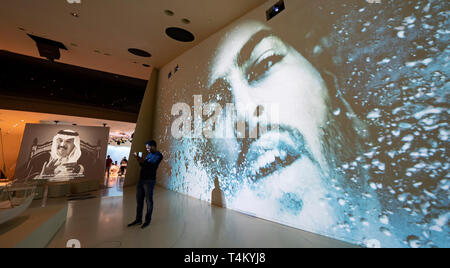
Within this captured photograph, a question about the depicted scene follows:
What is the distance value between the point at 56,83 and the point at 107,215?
8.11 meters

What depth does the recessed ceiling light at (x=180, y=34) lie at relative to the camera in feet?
15.3

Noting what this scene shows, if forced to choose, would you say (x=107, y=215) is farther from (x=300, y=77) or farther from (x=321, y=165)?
(x=300, y=77)

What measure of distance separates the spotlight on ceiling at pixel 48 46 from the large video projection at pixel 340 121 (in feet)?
18.0

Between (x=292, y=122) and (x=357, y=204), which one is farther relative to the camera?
(x=292, y=122)

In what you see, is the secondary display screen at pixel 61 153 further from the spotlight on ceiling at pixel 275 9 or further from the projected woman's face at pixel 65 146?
the spotlight on ceiling at pixel 275 9

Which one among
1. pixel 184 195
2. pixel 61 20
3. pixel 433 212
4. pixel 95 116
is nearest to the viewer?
pixel 433 212

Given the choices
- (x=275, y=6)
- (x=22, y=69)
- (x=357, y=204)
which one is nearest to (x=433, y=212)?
(x=357, y=204)

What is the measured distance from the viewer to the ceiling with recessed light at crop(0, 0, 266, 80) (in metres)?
3.90

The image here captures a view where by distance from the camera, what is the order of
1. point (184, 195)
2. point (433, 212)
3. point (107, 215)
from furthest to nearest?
point (184, 195), point (107, 215), point (433, 212)

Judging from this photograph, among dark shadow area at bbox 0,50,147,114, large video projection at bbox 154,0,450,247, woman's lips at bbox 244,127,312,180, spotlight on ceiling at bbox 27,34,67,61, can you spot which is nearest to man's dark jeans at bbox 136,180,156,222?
large video projection at bbox 154,0,450,247

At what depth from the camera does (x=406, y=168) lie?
184cm

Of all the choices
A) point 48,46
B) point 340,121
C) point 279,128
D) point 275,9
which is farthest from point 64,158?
point 340,121

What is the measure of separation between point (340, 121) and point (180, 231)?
2575 millimetres

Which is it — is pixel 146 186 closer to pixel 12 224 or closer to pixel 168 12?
pixel 12 224
